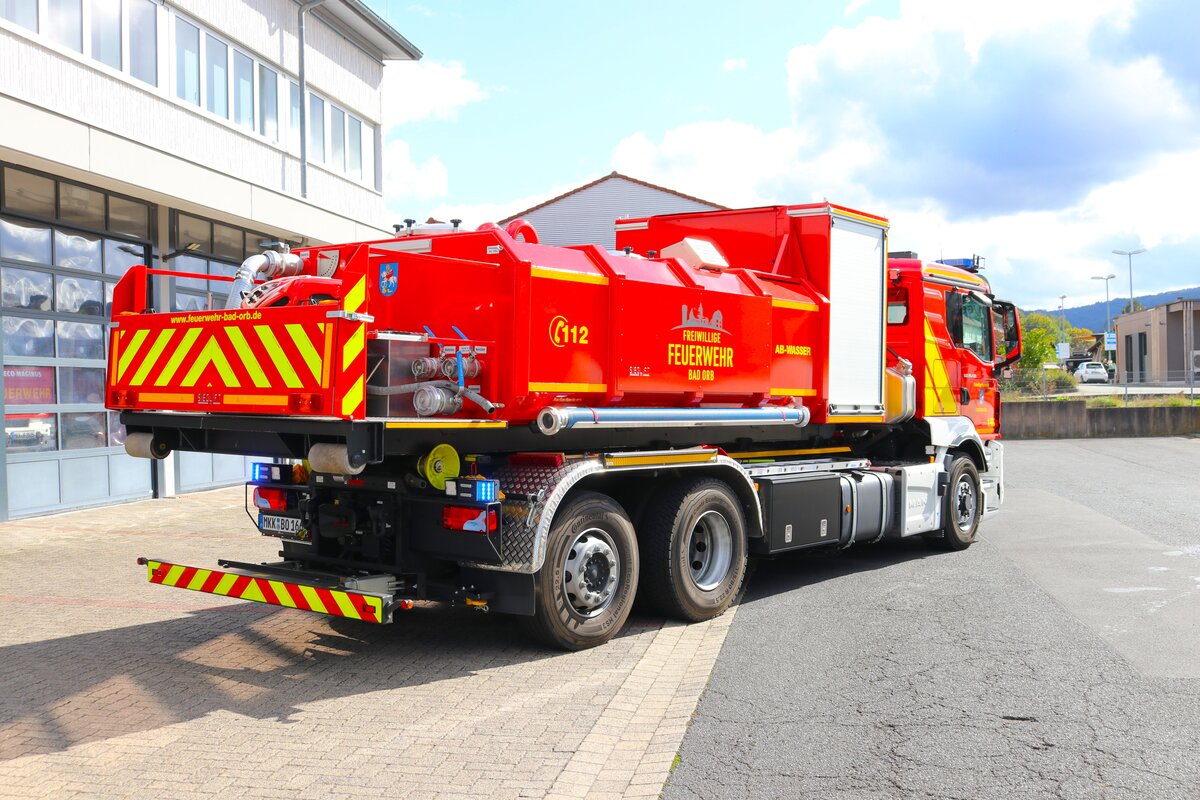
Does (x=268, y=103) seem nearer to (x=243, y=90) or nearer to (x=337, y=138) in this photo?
(x=243, y=90)

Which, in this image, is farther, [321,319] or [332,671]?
[332,671]

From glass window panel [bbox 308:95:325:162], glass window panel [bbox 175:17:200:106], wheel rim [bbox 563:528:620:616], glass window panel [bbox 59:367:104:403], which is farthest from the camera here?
glass window panel [bbox 308:95:325:162]

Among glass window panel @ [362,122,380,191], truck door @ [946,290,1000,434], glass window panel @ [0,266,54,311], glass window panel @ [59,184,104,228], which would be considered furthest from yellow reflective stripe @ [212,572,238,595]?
glass window panel @ [362,122,380,191]

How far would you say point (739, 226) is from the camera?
962cm

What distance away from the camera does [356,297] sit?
5.48 meters

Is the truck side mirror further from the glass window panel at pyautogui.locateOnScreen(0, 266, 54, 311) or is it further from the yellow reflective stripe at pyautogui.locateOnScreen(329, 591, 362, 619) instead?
the glass window panel at pyautogui.locateOnScreen(0, 266, 54, 311)

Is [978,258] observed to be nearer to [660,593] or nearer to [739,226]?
[739,226]

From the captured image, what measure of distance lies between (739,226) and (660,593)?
3.78 m

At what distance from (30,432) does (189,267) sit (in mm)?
3862

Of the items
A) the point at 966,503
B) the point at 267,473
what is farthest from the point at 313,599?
the point at 966,503

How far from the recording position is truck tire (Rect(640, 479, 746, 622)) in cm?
736

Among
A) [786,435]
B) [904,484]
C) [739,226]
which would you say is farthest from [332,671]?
[904,484]

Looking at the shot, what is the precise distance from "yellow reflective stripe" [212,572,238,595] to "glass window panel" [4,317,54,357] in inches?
284

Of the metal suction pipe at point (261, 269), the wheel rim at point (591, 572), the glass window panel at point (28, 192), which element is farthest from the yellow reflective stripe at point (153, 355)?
the glass window panel at point (28, 192)
